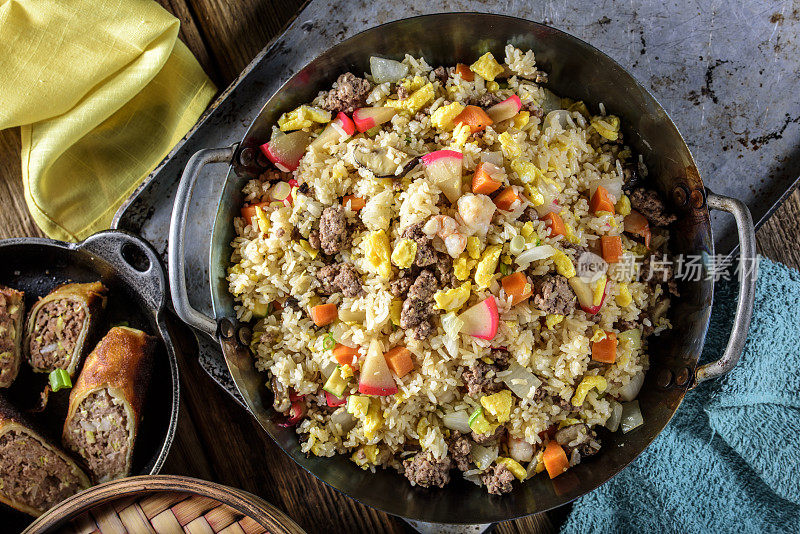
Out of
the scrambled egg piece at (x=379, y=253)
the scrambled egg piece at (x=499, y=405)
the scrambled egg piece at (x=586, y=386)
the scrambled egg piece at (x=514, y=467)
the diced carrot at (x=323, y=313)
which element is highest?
the scrambled egg piece at (x=379, y=253)

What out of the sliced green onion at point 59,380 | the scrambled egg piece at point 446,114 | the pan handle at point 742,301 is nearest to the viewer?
the pan handle at point 742,301

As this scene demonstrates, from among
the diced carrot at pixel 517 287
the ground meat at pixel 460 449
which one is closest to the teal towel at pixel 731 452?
the ground meat at pixel 460 449

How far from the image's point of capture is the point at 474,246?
237 centimetres

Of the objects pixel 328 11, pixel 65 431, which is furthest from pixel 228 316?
pixel 328 11

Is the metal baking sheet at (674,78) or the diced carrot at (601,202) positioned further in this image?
the metal baking sheet at (674,78)

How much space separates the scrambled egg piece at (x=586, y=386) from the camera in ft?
8.32

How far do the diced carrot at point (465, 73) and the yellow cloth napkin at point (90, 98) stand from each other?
1.26 metres

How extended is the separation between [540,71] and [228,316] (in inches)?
68.4

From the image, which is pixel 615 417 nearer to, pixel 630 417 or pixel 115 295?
pixel 630 417

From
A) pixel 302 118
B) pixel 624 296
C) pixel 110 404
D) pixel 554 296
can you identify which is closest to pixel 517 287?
pixel 554 296

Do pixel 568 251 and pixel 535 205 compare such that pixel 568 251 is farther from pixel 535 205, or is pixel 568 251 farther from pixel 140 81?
pixel 140 81

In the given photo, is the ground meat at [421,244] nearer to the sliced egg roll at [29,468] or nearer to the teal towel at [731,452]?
the teal towel at [731,452]

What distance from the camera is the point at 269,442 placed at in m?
3.15

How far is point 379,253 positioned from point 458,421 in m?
0.77
